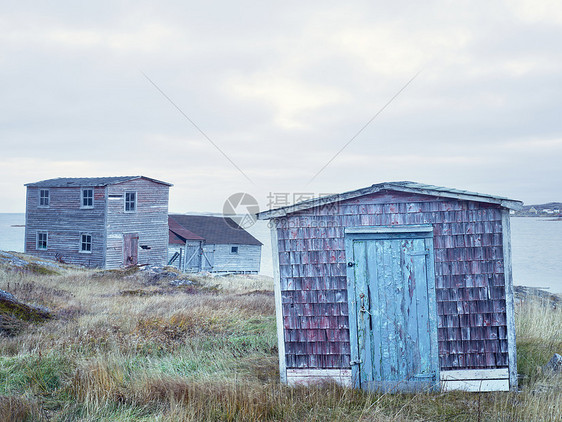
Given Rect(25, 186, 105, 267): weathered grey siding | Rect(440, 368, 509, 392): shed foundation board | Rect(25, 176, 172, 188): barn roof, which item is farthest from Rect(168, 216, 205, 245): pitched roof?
Rect(440, 368, 509, 392): shed foundation board

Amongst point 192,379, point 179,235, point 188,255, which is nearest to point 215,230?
point 188,255

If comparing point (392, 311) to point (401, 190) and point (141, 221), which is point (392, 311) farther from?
point (141, 221)

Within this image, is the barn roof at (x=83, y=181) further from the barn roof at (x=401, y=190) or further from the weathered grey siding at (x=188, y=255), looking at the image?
the barn roof at (x=401, y=190)

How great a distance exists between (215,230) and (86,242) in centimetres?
1315

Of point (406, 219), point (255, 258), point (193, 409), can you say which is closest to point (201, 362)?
point (193, 409)

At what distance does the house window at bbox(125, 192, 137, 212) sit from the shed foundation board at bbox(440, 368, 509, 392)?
86.7ft

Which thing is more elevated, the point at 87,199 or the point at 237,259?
the point at 87,199

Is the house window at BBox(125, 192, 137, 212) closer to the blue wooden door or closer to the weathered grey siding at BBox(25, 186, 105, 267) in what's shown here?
the weathered grey siding at BBox(25, 186, 105, 267)

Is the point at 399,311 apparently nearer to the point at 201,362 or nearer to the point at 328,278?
the point at 328,278

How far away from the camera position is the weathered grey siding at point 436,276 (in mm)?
7133

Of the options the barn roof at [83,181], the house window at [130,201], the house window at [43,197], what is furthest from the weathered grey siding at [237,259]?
the house window at [43,197]

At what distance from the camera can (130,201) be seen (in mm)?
30625

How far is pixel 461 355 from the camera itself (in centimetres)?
718

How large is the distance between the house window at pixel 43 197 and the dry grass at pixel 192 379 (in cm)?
2267
